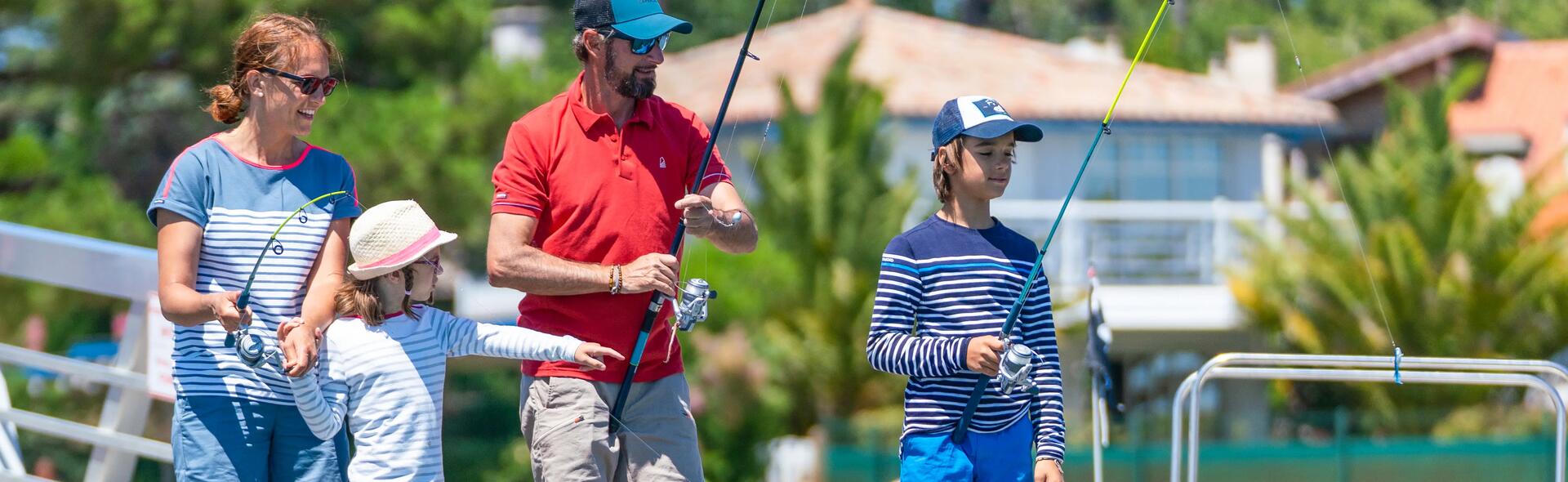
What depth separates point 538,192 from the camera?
3926 millimetres

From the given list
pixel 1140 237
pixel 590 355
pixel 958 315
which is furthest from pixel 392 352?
pixel 1140 237

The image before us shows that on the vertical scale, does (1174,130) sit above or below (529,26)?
below

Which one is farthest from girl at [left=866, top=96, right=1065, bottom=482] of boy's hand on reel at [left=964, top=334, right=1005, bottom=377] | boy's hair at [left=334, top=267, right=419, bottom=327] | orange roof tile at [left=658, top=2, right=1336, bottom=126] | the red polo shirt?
orange roof tile at [left=658, top=2, right=1336, bottom=126]

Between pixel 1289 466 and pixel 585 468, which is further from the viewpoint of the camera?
pixel 1289 466

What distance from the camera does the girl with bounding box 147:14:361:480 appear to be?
3686mm

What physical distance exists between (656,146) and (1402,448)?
13251 mm

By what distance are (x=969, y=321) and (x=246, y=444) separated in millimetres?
1604

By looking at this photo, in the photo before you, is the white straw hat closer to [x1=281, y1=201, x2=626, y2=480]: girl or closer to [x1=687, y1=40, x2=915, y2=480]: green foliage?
[x1=281, y1=201, x2=626, y2=480]: girl

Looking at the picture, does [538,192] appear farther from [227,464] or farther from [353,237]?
[227,464]

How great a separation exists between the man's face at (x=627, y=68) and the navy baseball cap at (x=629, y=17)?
4 cm

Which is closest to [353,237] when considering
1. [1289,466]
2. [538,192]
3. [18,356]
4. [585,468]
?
[538,192]

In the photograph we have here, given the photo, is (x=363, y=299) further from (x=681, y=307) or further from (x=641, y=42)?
(x=641, y=42)

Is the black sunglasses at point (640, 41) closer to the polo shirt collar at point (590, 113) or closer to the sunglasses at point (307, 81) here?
the polo shirt collar at point (590, 113)

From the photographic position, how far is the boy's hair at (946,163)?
408 centimetres
